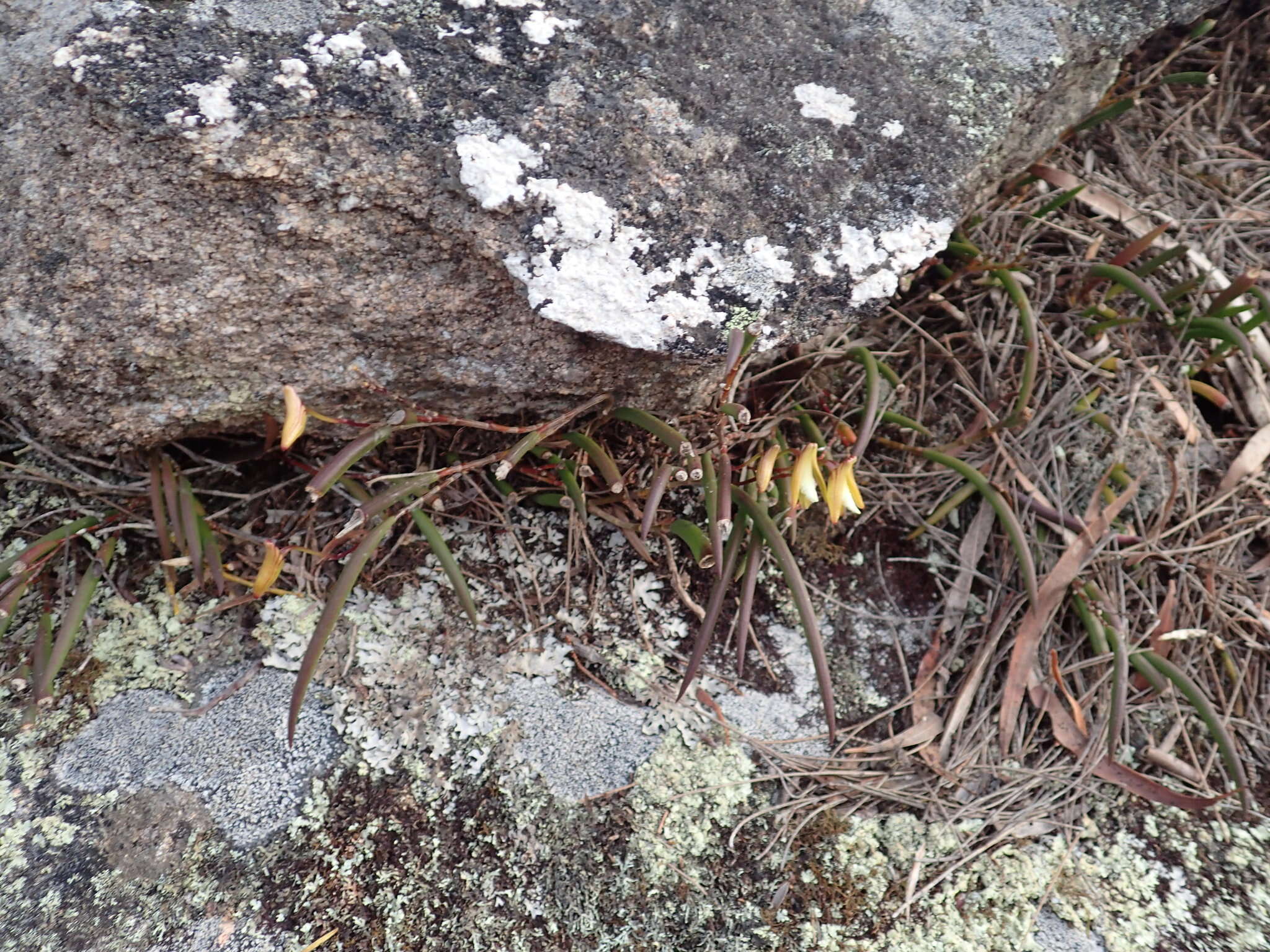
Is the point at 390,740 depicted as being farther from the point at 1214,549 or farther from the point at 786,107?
the point at 1214,549

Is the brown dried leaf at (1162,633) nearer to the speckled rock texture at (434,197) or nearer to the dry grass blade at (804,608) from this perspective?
the dry grass blade at (804,608)

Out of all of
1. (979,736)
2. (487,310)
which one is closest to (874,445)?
(979,736)

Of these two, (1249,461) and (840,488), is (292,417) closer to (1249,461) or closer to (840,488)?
(840,488)

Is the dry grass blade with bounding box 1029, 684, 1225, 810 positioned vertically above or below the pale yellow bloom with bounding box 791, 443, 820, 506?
below

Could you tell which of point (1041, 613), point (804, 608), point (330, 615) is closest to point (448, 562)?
point (330, 615)

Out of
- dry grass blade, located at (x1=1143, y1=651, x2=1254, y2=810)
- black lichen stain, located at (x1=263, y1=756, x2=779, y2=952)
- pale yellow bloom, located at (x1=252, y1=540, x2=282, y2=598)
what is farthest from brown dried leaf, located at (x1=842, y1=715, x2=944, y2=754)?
pale yellow bloom, located at (x1=252, y1=540, x2=282, y2=598)

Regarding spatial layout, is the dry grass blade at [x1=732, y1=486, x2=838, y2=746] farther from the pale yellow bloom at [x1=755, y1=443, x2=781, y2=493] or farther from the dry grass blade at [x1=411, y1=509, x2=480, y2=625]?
the dry grass blade at [x1=411, y1=509, x2=480, y2=625]
